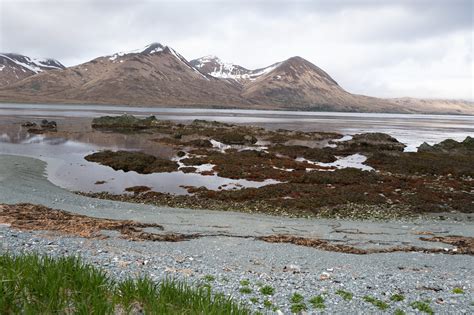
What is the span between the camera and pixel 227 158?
41.8m

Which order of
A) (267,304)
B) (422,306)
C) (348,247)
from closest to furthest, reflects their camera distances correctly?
(267,304), (422,306), (348,247)

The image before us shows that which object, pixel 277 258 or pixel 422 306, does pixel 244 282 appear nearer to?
pixel 277 258

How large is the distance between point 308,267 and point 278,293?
350 cm

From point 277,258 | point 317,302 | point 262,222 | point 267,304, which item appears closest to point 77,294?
point 267,304

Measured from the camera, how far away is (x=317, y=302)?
9.22 m

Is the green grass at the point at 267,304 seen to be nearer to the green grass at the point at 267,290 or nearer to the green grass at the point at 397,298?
the green grass at the point at 267,290

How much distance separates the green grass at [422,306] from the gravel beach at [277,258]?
5.7 inches

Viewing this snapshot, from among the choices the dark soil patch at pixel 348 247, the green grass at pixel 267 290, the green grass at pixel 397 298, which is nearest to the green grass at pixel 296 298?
the green grass at pixel 267 290

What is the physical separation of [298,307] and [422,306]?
327 cm

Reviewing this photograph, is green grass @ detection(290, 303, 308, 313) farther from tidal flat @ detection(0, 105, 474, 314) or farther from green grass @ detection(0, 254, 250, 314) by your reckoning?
green grass @ detection(0, 254, 250, 314)

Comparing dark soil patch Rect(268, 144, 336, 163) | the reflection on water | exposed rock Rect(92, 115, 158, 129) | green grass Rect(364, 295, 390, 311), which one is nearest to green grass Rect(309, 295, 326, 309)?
green grass Rect(364, 295, 390, 311)

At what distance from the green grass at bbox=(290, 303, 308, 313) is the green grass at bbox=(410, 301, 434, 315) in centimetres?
290

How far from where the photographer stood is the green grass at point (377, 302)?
30.2ft

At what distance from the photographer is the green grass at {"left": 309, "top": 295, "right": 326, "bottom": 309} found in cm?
903
